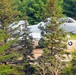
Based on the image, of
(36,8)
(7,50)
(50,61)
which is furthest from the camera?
(36,8)

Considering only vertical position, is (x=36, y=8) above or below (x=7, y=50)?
above

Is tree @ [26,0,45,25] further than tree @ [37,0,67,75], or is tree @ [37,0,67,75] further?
tree @ [26,0,45,25]

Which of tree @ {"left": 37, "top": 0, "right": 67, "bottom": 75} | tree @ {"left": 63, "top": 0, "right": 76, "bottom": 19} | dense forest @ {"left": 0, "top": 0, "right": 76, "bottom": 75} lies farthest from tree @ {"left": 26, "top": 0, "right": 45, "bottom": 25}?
tree @ {"left": 37, "top": 0, "right": 67, "bottom": 75}

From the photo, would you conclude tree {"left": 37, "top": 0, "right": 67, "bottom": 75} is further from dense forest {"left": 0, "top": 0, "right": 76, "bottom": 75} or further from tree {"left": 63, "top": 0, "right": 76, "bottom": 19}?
→ tree {"left": 63, "top": 0, "right": 76, "bottom": 19}

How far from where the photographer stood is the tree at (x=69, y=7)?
5580 centimetres

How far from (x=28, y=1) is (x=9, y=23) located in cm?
1540

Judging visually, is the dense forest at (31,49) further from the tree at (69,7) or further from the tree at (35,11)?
the tree at (69,7)

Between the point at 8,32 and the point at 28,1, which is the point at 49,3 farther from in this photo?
the point at 28,1

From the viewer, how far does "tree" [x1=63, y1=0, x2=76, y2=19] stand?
55.8m

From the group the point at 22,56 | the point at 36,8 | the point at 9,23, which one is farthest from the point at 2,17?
the point at 36,8

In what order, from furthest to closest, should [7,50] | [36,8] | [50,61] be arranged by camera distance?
[36,8], [7,50], [50,61]

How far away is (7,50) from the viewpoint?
40.3 m

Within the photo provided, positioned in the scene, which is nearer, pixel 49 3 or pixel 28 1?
pixel 49 3

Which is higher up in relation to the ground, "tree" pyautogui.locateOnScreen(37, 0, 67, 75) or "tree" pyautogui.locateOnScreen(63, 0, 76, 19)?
"tree" pyautogui.locateOnScreen(63, 0, 76, 19)
